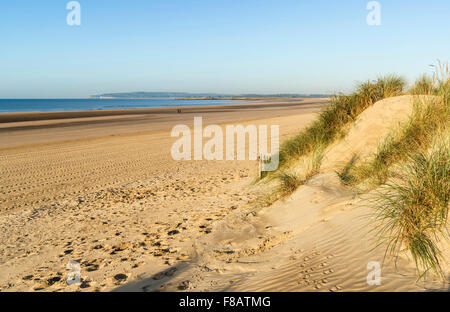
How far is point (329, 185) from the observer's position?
5637mm

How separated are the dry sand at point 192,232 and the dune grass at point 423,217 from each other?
0.14 metres

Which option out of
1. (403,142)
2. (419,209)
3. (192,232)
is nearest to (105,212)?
(192,232)

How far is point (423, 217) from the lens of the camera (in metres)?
3.08

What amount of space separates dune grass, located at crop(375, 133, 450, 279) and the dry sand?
0.14 m

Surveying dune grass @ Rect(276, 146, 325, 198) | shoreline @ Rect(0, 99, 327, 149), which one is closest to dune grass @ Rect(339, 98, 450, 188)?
dune grass @ Rect(276, 146, 325, 198)

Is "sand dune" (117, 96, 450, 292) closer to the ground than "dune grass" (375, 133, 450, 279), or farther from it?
closer to the ground

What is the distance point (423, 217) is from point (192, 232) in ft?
10.6

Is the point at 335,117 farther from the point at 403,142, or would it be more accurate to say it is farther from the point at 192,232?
the point at 192,232

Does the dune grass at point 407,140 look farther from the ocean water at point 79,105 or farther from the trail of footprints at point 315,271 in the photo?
the ocean water at point 79,105

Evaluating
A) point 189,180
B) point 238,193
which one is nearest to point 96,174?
point 189,180

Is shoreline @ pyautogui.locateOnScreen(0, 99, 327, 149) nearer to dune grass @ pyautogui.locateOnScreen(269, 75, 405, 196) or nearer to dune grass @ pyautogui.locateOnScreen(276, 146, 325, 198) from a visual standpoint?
dune grass @ pyautogui.locateOnScreen(269, 75, 405, 196)

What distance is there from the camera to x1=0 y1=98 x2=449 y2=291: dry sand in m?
3.39
